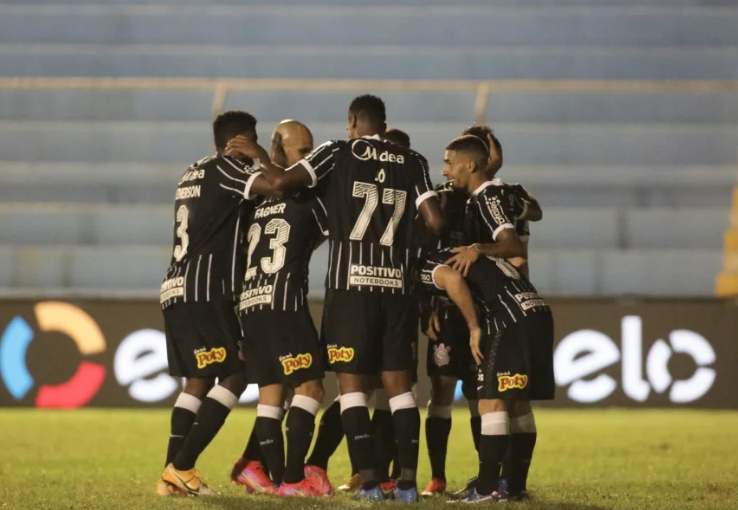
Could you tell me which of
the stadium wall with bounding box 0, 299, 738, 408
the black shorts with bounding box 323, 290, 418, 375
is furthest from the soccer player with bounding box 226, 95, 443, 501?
the stadium wall with bounding box 0, 299, 738, 408

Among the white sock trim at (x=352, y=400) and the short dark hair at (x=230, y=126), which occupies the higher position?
the short dark hair at (x=230, y=126)

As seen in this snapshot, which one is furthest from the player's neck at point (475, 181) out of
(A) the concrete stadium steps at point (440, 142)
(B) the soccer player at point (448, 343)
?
(A) the concrete stadium steps at point (440, 142)

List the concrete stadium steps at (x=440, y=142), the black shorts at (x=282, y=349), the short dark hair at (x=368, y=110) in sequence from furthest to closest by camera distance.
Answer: the concrete stadium steps at (x=440, y=142)
the short dark hair at (x=368, y=110)
the black shorts at (x=282, y=349)

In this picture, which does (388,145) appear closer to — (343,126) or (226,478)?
(226,478)

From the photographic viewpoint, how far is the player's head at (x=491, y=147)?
21.7 feet

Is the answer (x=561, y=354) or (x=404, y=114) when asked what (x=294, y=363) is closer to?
(x=561, y=354)

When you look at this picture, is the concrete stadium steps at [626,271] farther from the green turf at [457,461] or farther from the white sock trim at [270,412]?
the white sock trim at [270,412]

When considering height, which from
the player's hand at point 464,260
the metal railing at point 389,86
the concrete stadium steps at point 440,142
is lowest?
the player's hand at point 464,260

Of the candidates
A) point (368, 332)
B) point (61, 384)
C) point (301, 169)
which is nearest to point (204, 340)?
point (368, 332)

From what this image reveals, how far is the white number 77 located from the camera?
6.13 metres

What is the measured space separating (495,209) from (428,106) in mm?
7713

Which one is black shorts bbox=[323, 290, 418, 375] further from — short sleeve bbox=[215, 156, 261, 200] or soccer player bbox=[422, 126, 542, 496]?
short sleeve bbox=[215, 156, 261, 200]

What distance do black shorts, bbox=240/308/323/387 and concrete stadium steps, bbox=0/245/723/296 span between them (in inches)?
217

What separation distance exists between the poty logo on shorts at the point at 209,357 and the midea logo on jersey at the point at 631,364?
465 cm
